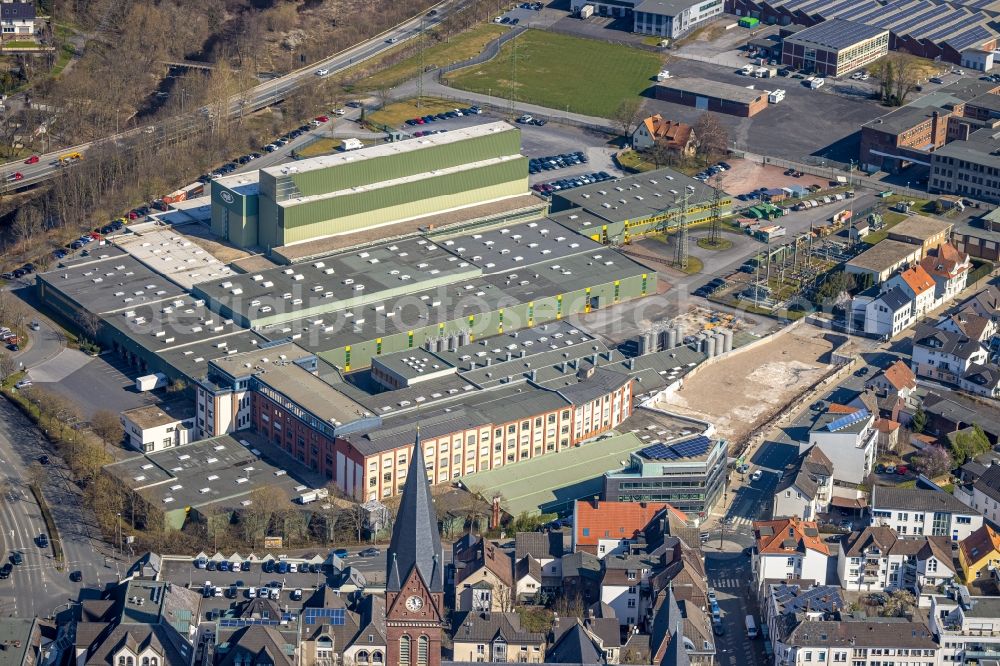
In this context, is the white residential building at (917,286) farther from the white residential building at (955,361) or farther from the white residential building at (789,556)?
the white residential building at (789,556)

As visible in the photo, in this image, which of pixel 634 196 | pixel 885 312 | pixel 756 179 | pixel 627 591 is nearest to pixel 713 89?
pixel 756 179

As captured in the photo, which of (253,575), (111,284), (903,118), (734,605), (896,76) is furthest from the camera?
(896,76)

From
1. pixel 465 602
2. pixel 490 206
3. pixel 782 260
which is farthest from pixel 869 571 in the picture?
pixel 490 206

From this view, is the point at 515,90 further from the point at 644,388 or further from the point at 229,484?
the point at 229,484

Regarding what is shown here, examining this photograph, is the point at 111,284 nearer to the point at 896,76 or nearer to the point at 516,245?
the point at 516,245

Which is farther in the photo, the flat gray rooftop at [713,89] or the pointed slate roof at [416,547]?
the flat gray rooftop at [713,89]

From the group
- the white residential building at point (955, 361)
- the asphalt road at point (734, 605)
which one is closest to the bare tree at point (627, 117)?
the white residential building at point (955, 361)
